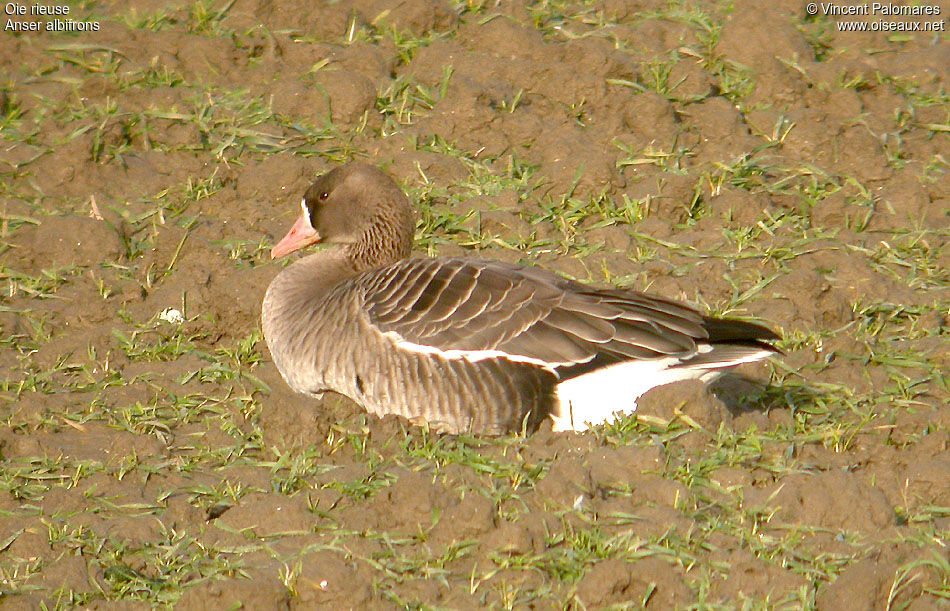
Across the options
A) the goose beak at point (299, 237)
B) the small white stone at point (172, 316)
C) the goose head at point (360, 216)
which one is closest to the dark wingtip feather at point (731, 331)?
the goose head at point (360, 216)

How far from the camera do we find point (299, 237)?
7.09 m

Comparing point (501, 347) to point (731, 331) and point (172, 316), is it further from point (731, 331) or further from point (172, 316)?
point (172, 316)

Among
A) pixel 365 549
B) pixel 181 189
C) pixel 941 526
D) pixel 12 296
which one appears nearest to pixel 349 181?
pixel 181 189

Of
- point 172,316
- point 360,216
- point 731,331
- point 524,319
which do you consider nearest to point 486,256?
point 360,216

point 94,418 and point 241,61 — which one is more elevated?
point 241,61

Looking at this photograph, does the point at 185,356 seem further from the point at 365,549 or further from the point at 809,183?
the point at 809,183

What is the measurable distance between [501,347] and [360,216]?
1497 millimetres

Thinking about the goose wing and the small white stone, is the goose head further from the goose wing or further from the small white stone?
the goose wing

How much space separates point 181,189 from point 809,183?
412 cm

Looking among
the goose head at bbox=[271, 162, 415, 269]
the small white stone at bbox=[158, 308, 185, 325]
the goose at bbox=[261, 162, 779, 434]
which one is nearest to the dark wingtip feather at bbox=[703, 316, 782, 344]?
the goose at bbox=[261, 162, 779, 434]

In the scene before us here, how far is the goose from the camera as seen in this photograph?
5898 millimetres

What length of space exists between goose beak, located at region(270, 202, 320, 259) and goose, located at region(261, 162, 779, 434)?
2.87ft

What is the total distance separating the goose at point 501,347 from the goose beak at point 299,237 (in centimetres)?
87

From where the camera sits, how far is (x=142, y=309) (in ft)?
23.1
